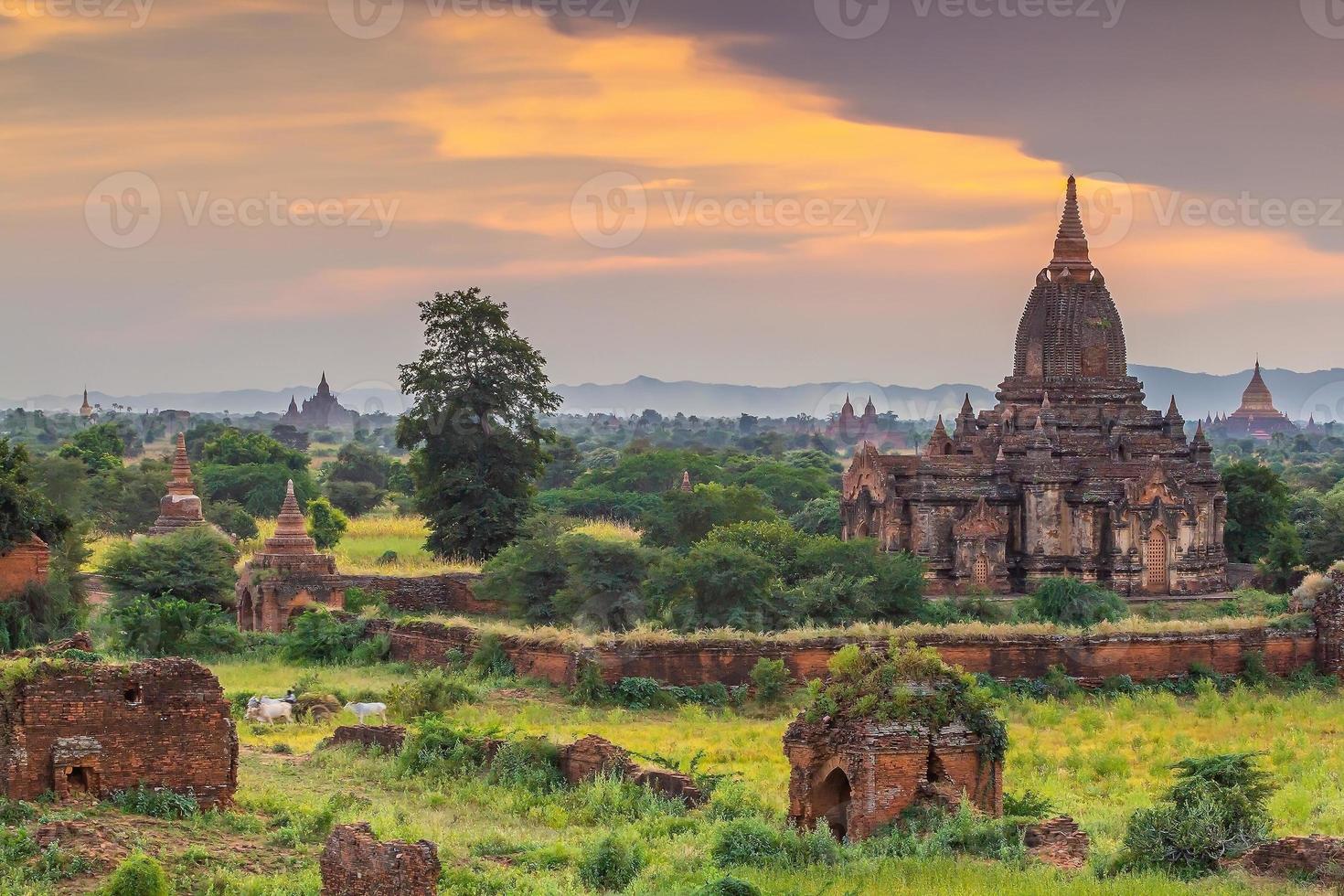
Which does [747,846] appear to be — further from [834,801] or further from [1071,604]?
[1071,604]

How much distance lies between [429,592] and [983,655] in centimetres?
1459

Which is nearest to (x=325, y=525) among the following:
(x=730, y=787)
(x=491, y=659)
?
(x=491, y=659)

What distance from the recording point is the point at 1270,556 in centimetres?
4669

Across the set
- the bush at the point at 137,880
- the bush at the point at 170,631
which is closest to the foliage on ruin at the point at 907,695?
the bush at the point at 137,880

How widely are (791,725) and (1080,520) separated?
28463mm

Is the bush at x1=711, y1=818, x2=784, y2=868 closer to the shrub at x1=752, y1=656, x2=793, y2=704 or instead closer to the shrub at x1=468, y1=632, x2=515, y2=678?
the shrub at x1=752, y1=656, x2=793, y2=704

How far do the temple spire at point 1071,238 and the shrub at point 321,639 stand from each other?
2382 centimetres

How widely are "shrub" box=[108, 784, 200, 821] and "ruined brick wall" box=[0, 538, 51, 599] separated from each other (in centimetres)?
1282

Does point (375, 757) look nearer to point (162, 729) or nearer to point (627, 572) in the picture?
point (162, 729)

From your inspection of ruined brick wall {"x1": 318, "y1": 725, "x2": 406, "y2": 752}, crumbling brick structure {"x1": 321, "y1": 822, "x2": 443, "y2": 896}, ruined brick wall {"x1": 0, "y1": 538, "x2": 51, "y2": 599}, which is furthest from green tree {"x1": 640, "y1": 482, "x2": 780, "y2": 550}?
crumbling brick structure {"x1": 321, "y1": 822, "x2": 443, "y2": 896}

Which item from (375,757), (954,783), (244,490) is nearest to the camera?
(954,783)

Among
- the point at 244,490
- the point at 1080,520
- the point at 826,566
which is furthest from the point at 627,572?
the point at 244,490

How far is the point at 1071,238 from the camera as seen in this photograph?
52000mm

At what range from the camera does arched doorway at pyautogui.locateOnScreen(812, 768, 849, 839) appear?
62.5ft
